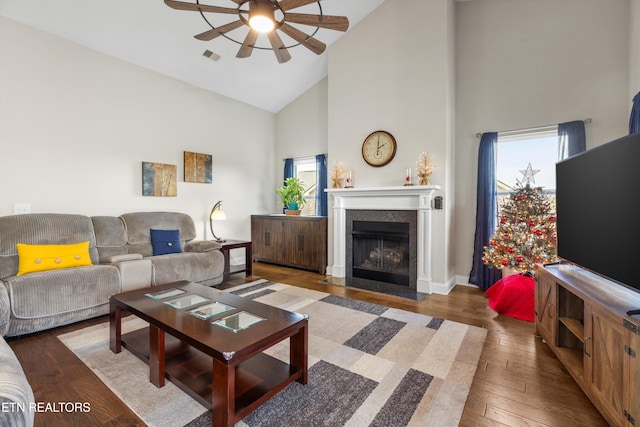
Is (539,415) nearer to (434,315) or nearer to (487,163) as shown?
(434,315)

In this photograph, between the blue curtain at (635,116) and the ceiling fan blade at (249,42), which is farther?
the blue curtain at (635,116)

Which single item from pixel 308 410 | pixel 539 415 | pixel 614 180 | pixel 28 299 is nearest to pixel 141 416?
pixel 308 410

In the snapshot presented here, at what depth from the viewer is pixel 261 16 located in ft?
7.18

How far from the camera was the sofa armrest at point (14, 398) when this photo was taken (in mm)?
919

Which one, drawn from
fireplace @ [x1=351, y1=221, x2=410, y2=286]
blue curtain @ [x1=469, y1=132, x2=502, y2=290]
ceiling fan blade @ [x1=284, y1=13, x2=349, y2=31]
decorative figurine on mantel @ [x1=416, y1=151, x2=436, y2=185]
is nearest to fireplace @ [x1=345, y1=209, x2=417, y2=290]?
fireplace @ [x1=351, y1=221, x2=410, y2=286]

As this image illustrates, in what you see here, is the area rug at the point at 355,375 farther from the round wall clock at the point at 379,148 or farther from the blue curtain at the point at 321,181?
the blue curtain at the point at 321,181

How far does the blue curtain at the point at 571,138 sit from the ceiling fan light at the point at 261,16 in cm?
362

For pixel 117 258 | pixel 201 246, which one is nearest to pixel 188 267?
pixel 201 246

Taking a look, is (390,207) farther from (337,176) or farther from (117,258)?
(117,258)

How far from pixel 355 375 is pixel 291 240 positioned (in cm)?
342

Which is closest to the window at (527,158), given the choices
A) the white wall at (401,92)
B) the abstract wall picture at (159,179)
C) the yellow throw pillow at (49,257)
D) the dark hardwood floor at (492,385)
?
the white wall at (401,92)

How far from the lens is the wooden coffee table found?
1.47m

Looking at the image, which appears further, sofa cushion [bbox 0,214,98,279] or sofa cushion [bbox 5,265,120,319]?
sofa cushion [bbox 0,214,98,279]

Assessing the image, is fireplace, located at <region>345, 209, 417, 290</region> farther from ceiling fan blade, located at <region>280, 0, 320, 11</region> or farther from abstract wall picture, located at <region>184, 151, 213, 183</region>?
ceiling fan blade, located at <region>280, 0, 320, 11</region>
